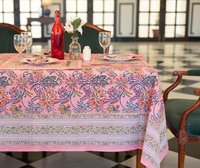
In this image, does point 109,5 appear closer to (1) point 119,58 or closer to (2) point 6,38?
(2) point 6,38

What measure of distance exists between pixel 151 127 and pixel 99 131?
11.8 inches

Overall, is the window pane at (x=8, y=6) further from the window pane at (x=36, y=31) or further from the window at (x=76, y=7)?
the window at (x=76, y=7)

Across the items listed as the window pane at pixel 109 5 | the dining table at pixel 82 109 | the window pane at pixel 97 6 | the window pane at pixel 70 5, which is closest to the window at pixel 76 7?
the window pane at pixel 70 5

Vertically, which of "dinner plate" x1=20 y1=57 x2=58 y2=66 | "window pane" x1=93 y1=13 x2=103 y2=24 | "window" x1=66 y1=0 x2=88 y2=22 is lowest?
"dinner plate" x1=20 y1=57 x2=58 y2=66

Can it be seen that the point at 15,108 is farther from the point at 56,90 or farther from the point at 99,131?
the point at 99,131

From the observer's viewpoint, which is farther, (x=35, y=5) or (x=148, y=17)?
(x=148, y=17)

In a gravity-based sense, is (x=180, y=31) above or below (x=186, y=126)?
above

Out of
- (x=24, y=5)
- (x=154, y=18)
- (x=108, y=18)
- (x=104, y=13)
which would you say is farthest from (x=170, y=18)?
(x=24, y=5)

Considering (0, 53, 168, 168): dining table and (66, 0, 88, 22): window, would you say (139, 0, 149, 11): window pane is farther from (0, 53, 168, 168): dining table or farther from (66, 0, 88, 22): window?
(0, 53, 168, 168): dining table

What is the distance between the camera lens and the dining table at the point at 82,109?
6.57 ft

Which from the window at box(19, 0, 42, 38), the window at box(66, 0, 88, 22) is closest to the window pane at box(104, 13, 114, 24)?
the window at box(66, 0, 88, 22)

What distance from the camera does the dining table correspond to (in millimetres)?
2002

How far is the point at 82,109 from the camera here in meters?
2.05

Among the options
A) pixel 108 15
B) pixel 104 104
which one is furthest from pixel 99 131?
pixel 108 15
